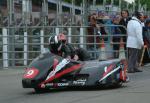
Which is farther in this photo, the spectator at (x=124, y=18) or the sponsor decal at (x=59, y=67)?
the spectator at (x=124, y=18)

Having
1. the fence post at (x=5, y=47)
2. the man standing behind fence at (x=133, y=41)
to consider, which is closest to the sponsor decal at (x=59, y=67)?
the man standing behind fence at (x=133, y=41)

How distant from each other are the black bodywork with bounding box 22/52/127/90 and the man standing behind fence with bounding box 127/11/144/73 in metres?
3.56

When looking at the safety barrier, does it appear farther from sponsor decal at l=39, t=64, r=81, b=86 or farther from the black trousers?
sponsor decal at l=39, t=64, r=81, b=86

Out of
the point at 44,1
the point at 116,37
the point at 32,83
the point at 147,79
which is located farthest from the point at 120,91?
the point at 44,1

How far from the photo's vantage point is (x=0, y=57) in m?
17.3

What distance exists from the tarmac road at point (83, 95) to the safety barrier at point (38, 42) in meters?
4.15

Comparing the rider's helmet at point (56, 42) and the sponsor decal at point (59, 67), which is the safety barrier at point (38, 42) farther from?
the sponsor decal at point (59, 67)

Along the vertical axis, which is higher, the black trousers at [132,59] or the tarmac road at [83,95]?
the black trousers at [132,59]

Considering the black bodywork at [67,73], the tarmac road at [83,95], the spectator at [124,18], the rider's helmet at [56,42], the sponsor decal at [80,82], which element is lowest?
the tarmac road at [83,95]

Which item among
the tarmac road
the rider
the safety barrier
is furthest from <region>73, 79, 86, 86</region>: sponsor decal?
the safety barrier

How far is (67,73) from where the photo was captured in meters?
10.4

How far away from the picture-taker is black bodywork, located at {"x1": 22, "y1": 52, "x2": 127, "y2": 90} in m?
10.2

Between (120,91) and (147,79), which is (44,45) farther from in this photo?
(120,91)

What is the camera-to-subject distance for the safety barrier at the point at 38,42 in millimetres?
16297
